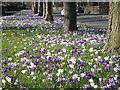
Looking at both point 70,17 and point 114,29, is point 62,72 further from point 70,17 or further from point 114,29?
point 70,17

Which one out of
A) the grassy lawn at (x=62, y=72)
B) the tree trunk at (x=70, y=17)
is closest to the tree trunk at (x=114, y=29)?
the grassy lawn at (x=62, y=72)

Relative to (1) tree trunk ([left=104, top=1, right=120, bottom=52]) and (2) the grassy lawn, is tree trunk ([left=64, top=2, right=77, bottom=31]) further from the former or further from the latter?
(2) the grassy lawn

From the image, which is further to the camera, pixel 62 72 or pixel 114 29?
pixel 114 29

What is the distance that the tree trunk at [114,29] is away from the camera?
26.8 feet

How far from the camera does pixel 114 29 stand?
27.2 feet

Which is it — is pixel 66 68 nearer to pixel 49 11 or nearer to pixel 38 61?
pixel 38 61

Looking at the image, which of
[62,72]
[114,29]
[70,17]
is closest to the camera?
[62,72]

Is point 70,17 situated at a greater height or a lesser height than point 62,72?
greater

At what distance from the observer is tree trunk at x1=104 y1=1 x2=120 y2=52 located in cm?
816

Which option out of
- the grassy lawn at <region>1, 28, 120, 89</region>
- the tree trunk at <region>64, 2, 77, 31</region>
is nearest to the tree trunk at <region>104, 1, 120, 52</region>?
the grassy lawn at <region>1, 28, 120, 89</region>

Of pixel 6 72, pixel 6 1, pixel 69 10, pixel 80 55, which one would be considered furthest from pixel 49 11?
pixel 6 1

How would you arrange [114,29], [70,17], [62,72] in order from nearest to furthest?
[62,72] < [114,29] < [70,17]

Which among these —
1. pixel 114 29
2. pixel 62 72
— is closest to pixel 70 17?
pixel 114 29

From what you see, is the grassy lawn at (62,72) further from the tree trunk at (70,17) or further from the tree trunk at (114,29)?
the tree trunk at (70,17)
